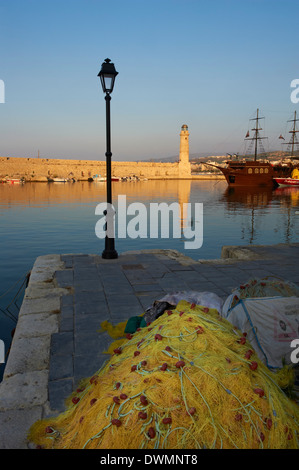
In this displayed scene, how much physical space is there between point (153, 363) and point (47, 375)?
159cm

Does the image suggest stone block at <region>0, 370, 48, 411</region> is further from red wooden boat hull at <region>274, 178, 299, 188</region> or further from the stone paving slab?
red wooden boat hull at <region>274, 178, 299, 188</region>

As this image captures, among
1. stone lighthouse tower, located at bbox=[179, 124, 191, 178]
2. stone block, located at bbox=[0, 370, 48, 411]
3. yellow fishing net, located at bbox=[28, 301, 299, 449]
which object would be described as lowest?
stone block, located at bbox=[0, 370, 48, 411]


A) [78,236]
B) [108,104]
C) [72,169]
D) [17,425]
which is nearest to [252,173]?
[78,236]

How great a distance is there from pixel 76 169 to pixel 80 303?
117 metres

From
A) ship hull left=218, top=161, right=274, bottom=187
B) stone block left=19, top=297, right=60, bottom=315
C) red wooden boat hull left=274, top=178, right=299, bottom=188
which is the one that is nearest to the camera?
stone block left=19, top=297, right=60, bottom=315

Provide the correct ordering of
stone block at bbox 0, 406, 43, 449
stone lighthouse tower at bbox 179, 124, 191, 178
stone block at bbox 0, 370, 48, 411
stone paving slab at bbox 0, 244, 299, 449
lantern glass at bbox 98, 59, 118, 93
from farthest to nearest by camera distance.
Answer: stone lighthouse tower at bbox 179, 124, 191, 178
lantern glass at bbox 98, 59, 118, 93
stone paving slab at bbox 0, 244, 299, 449
stone block at bbox 0, 370, 48, 411
stone block at bbox 0, 406, 43, 449

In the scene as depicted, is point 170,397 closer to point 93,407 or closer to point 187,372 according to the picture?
point 187,372

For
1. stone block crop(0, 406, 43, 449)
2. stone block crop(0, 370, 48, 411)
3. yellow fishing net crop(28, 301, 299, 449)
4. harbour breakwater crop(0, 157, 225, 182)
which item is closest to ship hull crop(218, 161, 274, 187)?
harbour breakwater crop(0, 157, 225, 182)

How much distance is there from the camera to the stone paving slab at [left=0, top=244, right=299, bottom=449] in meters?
3.29

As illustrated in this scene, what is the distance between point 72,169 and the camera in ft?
384

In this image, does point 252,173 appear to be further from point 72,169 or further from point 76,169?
point 72,169

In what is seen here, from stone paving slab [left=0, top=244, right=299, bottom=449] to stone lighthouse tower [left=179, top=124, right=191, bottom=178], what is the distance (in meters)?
117

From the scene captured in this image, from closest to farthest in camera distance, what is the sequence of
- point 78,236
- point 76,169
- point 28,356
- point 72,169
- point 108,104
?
point 28,356, point 108,104, point 78,236, point 72,169, point 76,169

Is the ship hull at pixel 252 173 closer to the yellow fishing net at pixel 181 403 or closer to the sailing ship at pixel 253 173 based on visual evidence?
the sailing ship at pixel 253 173
